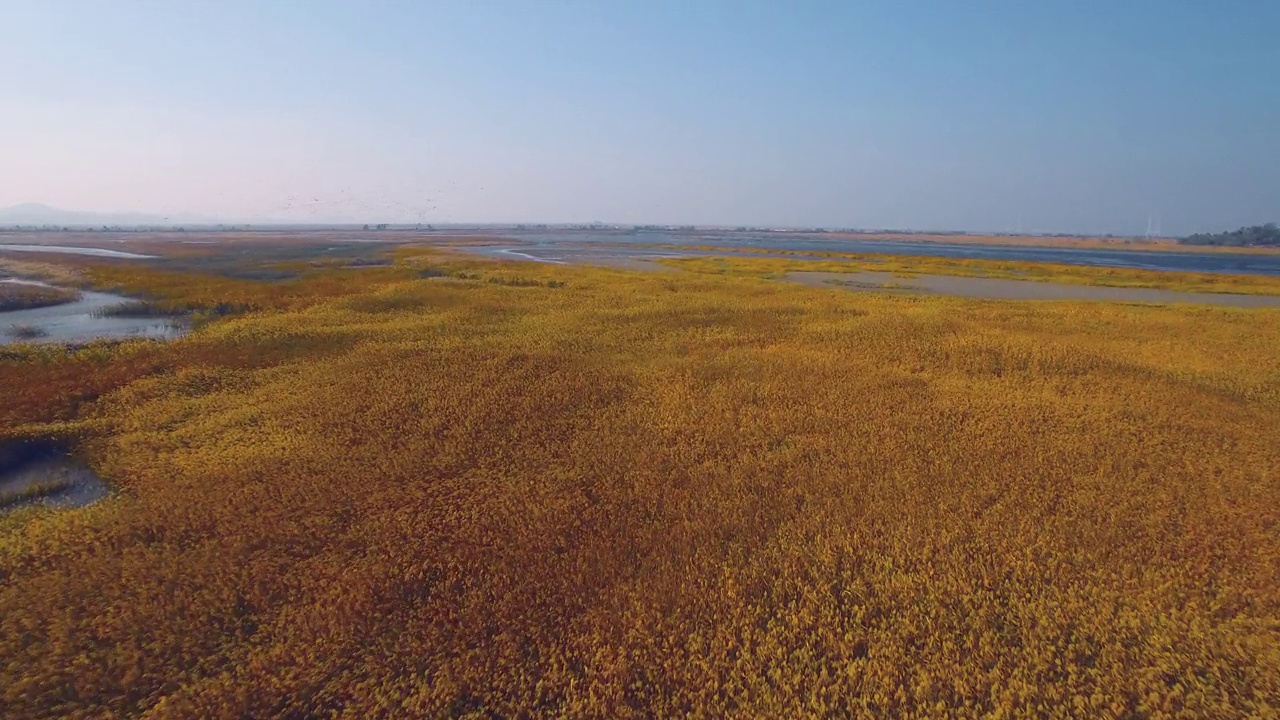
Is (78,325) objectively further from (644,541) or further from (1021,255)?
(1021,255)

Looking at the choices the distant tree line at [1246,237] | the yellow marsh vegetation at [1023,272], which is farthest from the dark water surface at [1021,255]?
the distant tree line at [1246,237]

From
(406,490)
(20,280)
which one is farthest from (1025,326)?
(20,280)

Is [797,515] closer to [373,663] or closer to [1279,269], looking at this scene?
[373,663]

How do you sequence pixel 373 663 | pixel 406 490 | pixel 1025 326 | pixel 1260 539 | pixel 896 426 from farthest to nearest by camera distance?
pixel 1025 326, pixel 896 426, pixel 406 490, pixel 1260 539, pixel 373 663

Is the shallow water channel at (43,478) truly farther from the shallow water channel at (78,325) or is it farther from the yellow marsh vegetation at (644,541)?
the shallow water channel at (78,325)

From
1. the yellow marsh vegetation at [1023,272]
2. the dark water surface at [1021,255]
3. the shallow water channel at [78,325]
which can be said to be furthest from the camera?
the dark water surface at [1021,255]

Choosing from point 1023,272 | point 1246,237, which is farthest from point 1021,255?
point 1246,237

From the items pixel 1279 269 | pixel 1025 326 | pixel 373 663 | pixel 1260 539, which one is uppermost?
pixel 1279 269
